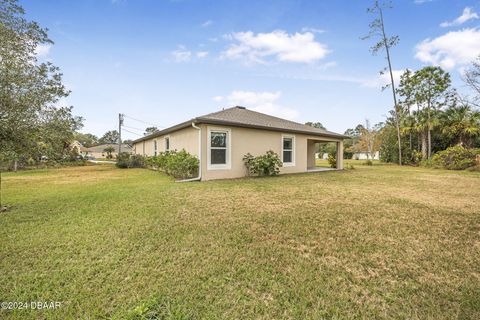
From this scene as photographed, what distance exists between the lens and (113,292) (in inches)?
85.6

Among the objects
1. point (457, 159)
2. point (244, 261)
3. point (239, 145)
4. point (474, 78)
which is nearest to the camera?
point (244, 261)

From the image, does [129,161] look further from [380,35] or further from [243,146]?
[380,35]

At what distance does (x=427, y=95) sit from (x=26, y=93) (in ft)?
88.5

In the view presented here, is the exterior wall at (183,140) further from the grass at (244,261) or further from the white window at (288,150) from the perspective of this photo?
the grass at (244,261)

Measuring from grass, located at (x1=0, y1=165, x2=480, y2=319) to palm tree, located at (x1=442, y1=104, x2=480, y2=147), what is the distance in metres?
19.2

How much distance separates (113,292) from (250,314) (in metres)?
1.39

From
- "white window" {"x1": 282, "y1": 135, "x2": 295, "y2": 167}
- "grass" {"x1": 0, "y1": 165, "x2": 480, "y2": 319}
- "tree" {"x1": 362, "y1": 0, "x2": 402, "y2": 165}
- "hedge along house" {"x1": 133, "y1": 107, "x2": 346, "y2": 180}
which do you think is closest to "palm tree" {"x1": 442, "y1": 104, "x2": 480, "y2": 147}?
"tree" {"x1": 362, "y1": 0, "x2": 402, "y2": 165}

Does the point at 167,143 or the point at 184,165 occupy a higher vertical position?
the point at 167,143

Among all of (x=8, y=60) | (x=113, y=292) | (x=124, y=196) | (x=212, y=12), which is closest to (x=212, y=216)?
(x=113, y=292)

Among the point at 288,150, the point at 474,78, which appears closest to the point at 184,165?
the point at 288,150

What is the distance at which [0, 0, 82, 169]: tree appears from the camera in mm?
4402

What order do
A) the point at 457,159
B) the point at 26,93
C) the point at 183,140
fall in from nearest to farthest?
the point at 26,93
the point at 183,140
the point at 457,159

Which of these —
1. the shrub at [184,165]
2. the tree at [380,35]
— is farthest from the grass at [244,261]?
the tree at [380,35]

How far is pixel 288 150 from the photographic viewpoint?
478 inches
